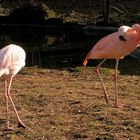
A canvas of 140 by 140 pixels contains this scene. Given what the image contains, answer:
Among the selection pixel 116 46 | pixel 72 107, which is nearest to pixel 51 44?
pixel 116 46

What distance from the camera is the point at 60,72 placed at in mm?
11711

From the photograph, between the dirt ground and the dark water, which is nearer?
the dirt ground

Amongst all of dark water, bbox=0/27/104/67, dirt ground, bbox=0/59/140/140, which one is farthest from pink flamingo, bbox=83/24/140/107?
dark water, bbox=0/27/104/67

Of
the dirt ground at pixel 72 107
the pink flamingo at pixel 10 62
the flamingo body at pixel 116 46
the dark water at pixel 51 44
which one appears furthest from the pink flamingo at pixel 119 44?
the dark water at pixel 51 44

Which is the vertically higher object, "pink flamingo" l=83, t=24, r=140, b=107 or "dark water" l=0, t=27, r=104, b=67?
"pink flamingo" l=83, t=24, r=140, b=107

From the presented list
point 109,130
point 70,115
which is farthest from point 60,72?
point 109,130

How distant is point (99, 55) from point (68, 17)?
1765 cm

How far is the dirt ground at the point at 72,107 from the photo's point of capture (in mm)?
6301

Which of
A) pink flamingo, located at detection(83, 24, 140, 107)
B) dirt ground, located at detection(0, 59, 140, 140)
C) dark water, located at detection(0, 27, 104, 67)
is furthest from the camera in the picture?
dark water, located at detection(0, 27, 104, 67)

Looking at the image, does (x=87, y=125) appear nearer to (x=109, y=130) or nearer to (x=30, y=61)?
(x=109, y=130)

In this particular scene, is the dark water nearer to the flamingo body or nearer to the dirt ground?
the dirt ground

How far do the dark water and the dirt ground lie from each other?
9.91 ft

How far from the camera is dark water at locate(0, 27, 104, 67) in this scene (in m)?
14.6

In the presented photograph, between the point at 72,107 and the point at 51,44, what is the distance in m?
10.9
